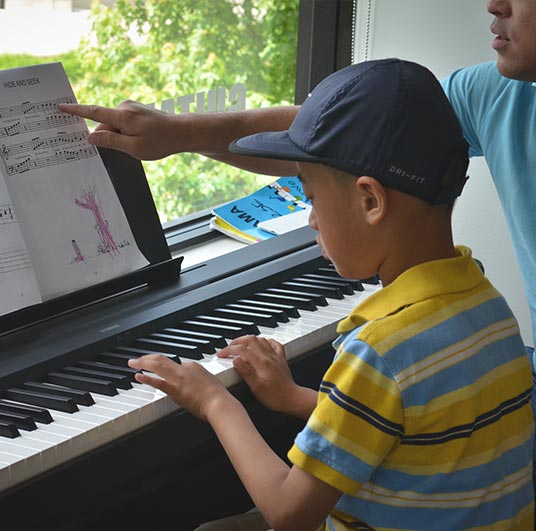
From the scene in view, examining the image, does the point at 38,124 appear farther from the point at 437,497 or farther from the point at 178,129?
the point at 437,497

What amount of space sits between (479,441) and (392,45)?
1.74m

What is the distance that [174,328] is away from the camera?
6.20ft

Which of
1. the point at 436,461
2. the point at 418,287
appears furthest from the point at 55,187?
the point at 436,461

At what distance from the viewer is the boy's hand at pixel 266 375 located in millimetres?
1722

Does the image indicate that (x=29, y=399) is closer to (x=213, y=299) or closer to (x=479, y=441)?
(x=213, y=299)

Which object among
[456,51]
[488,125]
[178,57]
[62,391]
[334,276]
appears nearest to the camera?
[62,391]

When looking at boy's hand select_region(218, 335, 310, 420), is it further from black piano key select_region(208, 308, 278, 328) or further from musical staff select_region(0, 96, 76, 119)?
musical staff select_region(0, 96, 76, 119)

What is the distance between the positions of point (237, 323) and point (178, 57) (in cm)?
134

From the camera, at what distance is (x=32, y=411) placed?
1530mm

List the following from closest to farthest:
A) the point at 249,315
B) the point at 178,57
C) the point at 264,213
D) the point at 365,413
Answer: the point at 365,413
the point at 249,315
the point at 264,213
the point at 178,57

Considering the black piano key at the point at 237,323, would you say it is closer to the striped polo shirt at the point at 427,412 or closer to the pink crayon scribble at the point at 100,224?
the pink crayon scribble at the point at 100,224

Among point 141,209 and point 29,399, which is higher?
point 141,209

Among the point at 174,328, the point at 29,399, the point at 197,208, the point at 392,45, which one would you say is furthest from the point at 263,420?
the point at 392,45

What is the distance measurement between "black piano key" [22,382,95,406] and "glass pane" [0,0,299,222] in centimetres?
105
